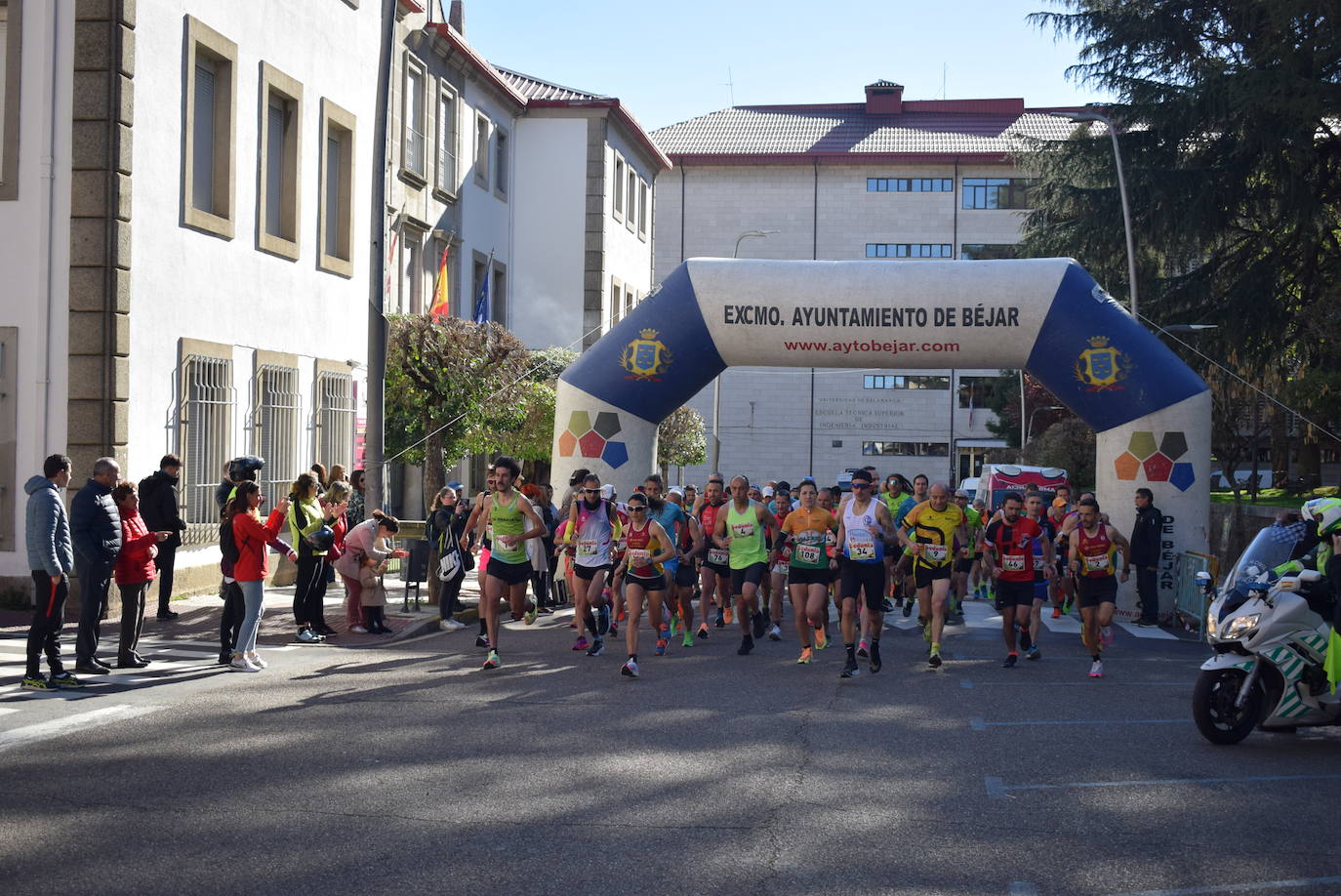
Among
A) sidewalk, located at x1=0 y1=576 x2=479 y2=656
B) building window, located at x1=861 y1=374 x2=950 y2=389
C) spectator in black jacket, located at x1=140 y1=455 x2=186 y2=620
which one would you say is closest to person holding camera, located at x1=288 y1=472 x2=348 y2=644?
sidewalk, located at x1=0 y1=576 x2=479 y2=656

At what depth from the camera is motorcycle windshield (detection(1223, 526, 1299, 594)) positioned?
991 centimetres

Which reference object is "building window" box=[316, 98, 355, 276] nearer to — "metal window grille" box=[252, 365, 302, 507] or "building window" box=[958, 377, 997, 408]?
"metal window grille" box=[252, 365, 302, 507]

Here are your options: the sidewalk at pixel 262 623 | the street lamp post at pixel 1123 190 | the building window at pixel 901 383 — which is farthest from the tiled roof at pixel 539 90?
the building window at pixel 901 383

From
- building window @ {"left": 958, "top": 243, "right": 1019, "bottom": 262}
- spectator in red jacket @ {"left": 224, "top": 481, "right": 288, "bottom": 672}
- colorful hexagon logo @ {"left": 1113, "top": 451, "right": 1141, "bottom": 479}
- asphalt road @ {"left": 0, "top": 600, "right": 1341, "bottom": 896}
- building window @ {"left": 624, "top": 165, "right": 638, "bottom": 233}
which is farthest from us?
building window @ {"left": 958, "top": 243, "right": 1019, "bottom": 262}

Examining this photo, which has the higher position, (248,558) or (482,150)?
(482,150)

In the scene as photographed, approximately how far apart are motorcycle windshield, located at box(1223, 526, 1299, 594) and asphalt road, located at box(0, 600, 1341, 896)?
1.04 metres

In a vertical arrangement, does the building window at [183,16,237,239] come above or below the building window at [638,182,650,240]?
below

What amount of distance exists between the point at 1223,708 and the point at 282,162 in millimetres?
15152

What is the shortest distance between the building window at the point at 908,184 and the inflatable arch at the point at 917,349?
160 feet

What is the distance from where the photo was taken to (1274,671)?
30.9 feet

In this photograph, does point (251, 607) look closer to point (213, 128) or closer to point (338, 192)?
point (213, 128)

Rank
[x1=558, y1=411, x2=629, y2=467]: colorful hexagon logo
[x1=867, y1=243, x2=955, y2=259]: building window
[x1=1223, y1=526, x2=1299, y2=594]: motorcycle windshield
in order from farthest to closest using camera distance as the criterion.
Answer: [x1=867, y1=243, x2=955, y2=259]: building window < [x1=558, y1=411, x2=629, y2=467]: colorful hexagon logo < [x1=1223, y1=526, x2=1299, y2=594]: motorcycle windshield

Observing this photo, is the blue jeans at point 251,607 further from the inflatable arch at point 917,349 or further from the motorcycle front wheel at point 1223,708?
the inflatable arch at point 917,349

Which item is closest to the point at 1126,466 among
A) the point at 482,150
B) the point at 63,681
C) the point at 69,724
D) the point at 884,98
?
the point at 63,681
